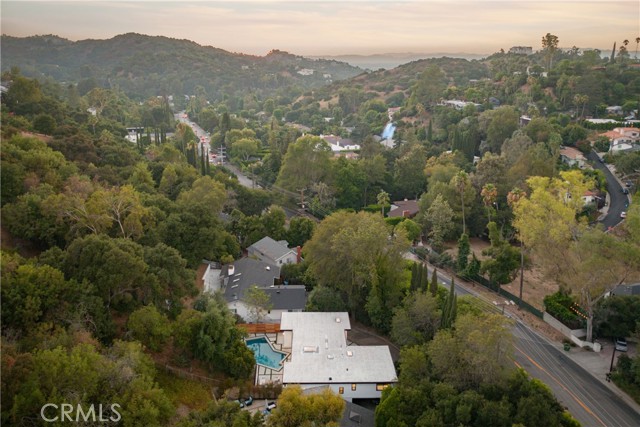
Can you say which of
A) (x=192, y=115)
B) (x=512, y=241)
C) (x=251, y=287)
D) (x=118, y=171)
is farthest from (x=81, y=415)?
(x=192, y=115)

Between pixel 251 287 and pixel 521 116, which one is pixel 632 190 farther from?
pixel 251 287

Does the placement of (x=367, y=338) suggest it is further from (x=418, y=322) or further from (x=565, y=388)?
(x=565, y=388)

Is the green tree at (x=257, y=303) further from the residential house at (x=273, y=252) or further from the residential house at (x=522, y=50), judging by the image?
the residential house at (x=522, y=50)

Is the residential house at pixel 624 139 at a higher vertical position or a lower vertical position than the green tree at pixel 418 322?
higher

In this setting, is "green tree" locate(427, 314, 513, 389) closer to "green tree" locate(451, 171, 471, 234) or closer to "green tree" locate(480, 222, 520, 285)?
"green tree" locate(480, 222, 520, 285)

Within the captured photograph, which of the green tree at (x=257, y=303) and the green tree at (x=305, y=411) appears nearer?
the green tree at (x=305, y=411)

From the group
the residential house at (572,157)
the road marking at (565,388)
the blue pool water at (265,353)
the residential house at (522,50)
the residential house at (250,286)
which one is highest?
the residential house at (522,50)

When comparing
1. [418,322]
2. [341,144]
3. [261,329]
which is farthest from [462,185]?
[341,144]

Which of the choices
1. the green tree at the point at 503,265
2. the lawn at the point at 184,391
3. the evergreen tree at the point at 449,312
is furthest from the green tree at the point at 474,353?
the green tree at the point at 503,265
